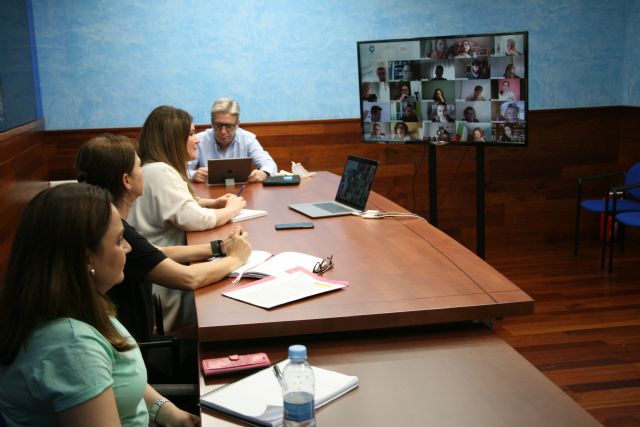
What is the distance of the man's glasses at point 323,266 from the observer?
Answer: 2.57 meters

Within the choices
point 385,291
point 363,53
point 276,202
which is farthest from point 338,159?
point 385,291

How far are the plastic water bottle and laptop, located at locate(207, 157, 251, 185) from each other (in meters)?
3.18

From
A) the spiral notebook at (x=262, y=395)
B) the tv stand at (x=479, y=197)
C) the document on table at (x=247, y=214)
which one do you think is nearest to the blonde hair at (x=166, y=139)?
the document on table at (x=247, y=214)

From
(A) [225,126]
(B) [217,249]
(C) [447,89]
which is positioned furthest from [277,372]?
(A) [225,126]

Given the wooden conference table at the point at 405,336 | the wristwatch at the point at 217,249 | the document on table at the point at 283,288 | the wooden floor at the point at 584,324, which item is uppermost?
the wristwatch at the point at 217,249

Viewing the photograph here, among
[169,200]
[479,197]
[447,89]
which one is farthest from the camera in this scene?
[479,197]

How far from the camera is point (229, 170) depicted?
474cm

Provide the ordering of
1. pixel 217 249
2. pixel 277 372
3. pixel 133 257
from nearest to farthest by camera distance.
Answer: pixel 277 372, pixel 133 257, pixel 217 249

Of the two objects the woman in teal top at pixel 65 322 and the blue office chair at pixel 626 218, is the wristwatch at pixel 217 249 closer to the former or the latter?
the woman in teal top at pixel 65 322

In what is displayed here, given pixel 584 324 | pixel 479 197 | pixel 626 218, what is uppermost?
pixel 479 197

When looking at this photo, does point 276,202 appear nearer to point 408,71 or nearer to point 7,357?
point 408,71

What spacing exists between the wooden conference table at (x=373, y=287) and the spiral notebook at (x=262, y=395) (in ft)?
0.86

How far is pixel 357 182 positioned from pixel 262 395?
2059 millimetres

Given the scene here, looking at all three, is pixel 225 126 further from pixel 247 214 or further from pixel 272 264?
pixel 272 264
